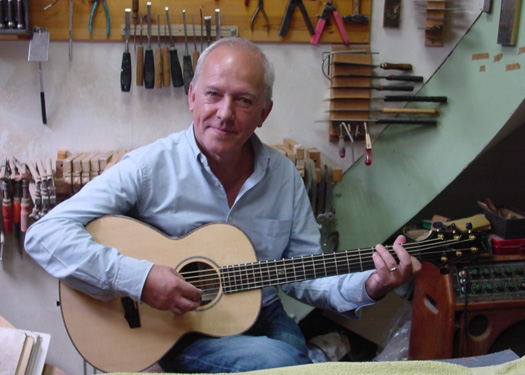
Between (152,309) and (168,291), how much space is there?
0.13m

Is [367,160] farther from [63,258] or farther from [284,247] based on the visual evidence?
[63,258]

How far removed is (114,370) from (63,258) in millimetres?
367

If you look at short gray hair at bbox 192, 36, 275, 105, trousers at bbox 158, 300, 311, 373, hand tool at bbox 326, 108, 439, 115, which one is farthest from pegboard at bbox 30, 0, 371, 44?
trousers at bbox 158, 300, 311, 373

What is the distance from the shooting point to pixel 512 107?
7.31 ft

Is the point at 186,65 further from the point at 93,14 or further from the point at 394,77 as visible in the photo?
the point at 394,77

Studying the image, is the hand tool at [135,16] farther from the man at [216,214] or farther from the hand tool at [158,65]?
the man at [216,214]

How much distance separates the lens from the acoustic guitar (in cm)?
153

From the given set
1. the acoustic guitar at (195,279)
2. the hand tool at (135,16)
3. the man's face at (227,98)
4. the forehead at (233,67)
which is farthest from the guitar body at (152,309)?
the hand tool at (135,16)

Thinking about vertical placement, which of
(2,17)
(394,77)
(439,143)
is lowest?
(439,143)

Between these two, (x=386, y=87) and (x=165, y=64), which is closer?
(x=165, y=64)

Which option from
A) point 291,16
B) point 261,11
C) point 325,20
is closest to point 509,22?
point 325,20

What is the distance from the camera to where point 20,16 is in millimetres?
2297

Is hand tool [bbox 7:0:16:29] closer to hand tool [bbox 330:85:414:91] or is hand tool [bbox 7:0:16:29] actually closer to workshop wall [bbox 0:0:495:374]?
workshop wall [bbox 0:0:495:374]

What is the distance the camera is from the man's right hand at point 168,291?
1463 mm
